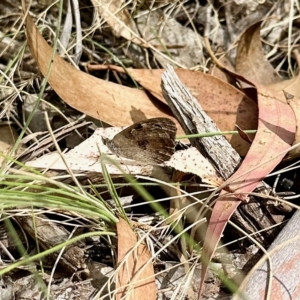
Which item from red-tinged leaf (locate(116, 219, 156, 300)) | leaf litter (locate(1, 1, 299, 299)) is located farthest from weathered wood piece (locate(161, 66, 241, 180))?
red-tinged leaf (locate(116, 219, 156, 300))

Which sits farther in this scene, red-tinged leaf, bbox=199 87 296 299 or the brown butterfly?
the brown butterfly

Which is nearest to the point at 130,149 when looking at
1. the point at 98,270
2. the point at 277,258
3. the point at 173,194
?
the point at 173,194

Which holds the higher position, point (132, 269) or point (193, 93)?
point (193, 93)

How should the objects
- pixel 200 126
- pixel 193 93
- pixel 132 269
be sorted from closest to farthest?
pixel 132 269, pixel 200 126, pixel 193 93

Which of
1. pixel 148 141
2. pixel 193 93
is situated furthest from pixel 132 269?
pixel 193 93

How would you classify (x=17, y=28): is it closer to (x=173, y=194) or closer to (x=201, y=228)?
(x=173, y=194)

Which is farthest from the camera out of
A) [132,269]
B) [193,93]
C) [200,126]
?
[193,93]

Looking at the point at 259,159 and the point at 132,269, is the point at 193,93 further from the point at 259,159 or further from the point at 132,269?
the point at 132,269

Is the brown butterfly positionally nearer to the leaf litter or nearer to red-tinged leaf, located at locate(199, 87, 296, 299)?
the leaf litter
